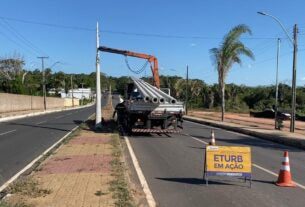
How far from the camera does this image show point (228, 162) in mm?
10766

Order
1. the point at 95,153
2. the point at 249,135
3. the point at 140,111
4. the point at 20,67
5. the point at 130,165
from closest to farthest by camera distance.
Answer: the point at 130,165 < the point at 95,153 < the point at 140,111 < the point at 249,135 < the point at 20,67

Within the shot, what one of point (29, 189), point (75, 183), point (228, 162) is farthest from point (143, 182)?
point (29, 189)

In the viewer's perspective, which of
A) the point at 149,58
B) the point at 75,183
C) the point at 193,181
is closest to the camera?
the point at 75,183

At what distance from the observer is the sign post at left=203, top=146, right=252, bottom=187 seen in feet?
35.2

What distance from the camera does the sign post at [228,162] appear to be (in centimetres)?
1074

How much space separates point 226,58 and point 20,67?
92559mm

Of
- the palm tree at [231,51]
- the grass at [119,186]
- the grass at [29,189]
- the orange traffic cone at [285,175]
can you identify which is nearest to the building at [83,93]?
the palm tree at [231,51]

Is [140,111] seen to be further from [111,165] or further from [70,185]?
[70,185]

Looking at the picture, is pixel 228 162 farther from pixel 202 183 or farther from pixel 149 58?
pixel 149 58

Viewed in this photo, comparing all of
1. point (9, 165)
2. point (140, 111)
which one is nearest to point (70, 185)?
point (9, 165)

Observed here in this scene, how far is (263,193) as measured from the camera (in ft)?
33.1

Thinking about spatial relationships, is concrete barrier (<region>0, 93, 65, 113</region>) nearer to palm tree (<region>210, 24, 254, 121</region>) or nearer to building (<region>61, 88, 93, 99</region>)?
palm tree (<region>210, 24, 254, 121</region>)

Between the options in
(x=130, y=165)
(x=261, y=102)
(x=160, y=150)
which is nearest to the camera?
(x=130, y=165)

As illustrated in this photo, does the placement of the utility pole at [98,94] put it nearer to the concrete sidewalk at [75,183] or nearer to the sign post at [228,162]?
the concrete sidewalk at [75,183]
